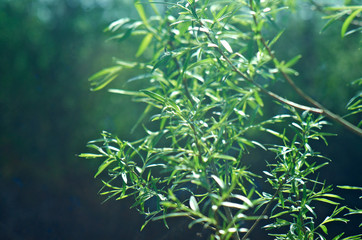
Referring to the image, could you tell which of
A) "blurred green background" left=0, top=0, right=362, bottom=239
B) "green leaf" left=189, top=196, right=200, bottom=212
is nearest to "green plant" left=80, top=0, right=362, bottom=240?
"green leaf" left=189, top=196, right=200, bottom=212

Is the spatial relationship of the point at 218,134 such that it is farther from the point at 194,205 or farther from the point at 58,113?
the point at 58,113

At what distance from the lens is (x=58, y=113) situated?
329cm

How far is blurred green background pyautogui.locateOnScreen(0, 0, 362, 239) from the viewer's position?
9.71 ft

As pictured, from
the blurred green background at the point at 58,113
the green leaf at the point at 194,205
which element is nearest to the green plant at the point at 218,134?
the green leaf at the point at 194,205

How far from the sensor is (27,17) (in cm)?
329

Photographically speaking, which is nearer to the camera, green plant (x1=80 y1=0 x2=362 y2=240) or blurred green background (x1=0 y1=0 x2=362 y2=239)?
green plant (x1=80 y1=0 x2=362 y2=240)

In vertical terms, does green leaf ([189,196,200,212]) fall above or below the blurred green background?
above

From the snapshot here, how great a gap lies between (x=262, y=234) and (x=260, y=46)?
169 cm

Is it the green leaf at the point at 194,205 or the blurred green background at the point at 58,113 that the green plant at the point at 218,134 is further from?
the blurred green background at the point at 58,113

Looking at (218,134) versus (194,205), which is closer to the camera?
(194,205)

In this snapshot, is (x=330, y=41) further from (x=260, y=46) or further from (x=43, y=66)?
(x=43, y=66)

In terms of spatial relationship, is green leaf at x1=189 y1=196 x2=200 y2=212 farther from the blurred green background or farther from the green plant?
the blurred green background

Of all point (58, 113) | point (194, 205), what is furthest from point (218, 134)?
point (58, 113)

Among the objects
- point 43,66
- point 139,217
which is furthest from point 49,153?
point 139,217
